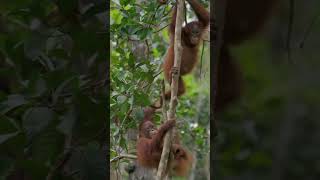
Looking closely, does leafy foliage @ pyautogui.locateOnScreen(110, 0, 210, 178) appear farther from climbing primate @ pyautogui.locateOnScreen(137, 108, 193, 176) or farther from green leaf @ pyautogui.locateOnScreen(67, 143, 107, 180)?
green leaf @ pyautogui.locateOnScreen(67, 143, 107, 180)

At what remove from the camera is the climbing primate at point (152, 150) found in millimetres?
1419

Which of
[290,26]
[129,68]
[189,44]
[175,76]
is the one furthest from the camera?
[189,44]

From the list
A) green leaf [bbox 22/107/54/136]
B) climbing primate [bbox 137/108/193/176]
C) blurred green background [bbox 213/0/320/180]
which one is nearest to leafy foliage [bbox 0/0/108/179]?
green leaf [bbox 22/107/54/136]

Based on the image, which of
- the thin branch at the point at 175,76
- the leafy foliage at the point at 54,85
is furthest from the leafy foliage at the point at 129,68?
the leafy foliage at the point at 54,85

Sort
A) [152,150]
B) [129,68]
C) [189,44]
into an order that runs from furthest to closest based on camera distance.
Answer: [189,44], [152,150], [129,68]

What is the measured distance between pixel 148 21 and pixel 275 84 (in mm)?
479

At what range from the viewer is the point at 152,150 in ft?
4.75

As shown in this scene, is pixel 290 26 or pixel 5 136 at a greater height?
pixel 290 26

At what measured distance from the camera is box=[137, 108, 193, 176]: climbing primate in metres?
1.42

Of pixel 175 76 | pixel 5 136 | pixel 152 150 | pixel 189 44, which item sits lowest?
pixel 152 150

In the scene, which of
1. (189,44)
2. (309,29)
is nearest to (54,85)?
(309,29)

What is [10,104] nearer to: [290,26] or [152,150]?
[290,26]

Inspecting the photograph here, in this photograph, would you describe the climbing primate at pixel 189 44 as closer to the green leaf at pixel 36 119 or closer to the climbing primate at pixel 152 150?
the climbing primate at pixel 152 150

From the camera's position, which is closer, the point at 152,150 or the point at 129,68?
the point at 129,68
